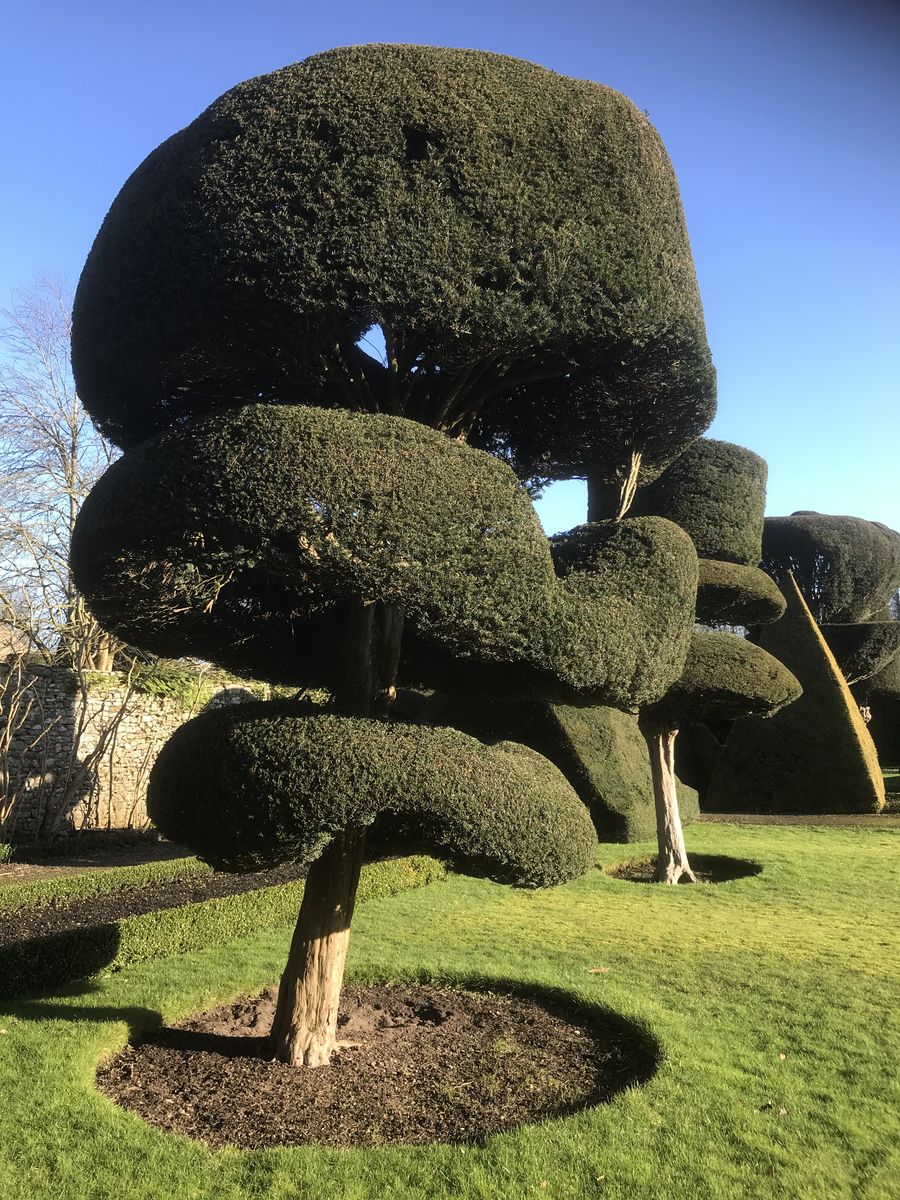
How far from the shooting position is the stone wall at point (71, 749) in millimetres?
13977

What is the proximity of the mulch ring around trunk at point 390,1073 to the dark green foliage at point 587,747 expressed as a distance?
757 centimetres

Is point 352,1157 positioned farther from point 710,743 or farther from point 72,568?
point 710,743

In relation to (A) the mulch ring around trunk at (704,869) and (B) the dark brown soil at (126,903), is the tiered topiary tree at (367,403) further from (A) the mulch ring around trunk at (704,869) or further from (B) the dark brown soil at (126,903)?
(A) the mulch ring around trunk at (704,869)

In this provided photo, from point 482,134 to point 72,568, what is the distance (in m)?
3.23


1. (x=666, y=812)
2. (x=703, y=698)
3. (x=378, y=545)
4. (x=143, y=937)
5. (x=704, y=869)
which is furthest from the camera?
(x=704, y=869)

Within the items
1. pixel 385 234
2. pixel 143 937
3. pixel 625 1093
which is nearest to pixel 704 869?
pixel 143 937

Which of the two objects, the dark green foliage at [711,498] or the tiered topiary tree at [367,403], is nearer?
the tiered topiary tree at [367,403]

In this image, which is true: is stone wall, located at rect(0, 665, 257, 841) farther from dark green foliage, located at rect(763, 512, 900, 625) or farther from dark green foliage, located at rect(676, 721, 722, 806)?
dark green foliage, located at rect(763, 512, 900, 625)

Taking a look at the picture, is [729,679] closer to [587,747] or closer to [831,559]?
[587,747]

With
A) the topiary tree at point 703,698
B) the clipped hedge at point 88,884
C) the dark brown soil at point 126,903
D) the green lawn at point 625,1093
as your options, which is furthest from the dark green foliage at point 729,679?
the clipped hedge at point 88,884

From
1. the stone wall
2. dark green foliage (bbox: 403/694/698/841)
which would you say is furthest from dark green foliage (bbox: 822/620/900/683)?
the stone wall

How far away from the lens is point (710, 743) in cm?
2138

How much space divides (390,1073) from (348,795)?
83.5 inches

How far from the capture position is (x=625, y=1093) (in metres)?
4.44
